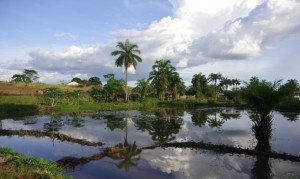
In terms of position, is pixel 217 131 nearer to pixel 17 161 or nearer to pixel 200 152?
pixel 200 152

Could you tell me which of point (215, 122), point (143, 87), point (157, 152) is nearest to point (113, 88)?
point (143, 87)

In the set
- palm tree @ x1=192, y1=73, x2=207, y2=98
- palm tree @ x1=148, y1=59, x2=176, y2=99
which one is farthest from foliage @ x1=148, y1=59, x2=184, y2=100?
palm tree @ x1=192, y1=73, x2=207, y2=98

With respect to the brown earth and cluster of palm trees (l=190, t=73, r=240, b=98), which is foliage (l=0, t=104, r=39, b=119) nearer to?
the brown earth

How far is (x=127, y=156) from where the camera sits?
48.5 ft

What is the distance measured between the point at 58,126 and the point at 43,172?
54.9 feet

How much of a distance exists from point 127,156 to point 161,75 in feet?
150

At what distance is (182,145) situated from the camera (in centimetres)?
1705

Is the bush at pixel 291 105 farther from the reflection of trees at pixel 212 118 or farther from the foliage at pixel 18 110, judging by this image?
the foliage at pixel 18 110

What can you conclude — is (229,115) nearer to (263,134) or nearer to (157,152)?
(263,134)

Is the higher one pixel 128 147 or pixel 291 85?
pixel 291 85

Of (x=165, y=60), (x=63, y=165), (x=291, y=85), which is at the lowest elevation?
(x=63, y=165)

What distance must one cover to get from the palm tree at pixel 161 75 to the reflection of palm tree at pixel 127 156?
42.6 metres

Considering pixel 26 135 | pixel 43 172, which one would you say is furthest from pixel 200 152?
pixel 26 135

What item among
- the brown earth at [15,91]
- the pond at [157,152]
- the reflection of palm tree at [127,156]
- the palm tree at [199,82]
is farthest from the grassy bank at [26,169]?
the palm tree at [199,82]
